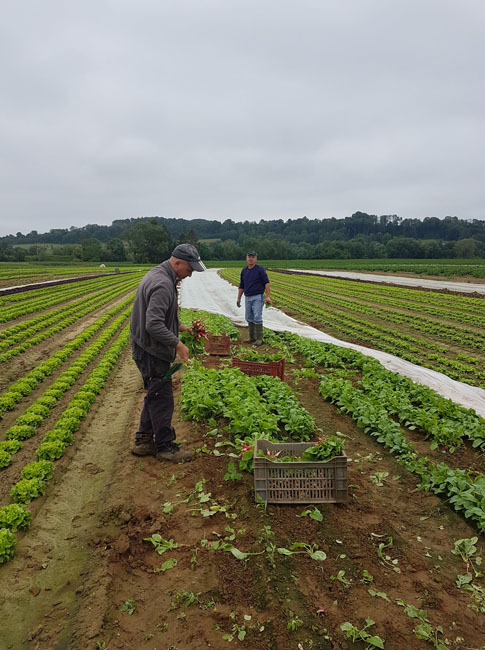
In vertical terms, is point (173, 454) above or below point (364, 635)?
above

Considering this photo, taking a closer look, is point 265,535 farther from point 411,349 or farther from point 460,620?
point 411,349

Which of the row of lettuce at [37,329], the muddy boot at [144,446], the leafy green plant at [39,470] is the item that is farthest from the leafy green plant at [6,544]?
the row of lettuce at [37,329]

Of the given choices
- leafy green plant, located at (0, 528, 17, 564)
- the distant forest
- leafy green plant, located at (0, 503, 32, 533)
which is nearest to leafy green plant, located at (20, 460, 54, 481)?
leafy green plant, located at (0, 503, 32, 533)

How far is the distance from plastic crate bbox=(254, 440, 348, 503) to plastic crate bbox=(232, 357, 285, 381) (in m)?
3.99

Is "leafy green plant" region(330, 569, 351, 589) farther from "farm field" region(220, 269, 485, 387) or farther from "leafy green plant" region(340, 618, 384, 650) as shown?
"farm field" region(220, 269, 485, 387)

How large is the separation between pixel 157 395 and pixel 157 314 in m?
1.09

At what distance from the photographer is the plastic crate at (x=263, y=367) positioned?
8.06 meters

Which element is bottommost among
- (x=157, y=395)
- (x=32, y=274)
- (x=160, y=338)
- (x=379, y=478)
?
(x=379, y=478)

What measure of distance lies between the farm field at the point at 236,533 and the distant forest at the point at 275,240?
85.3 m

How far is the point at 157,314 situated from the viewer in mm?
4605

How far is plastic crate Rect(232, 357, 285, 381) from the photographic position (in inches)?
317

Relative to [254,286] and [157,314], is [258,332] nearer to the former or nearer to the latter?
[254,286]

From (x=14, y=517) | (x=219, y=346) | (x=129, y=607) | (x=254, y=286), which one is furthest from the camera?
(x=254, y=286)

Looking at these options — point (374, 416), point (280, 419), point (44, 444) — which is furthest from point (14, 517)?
point (374, 416)
